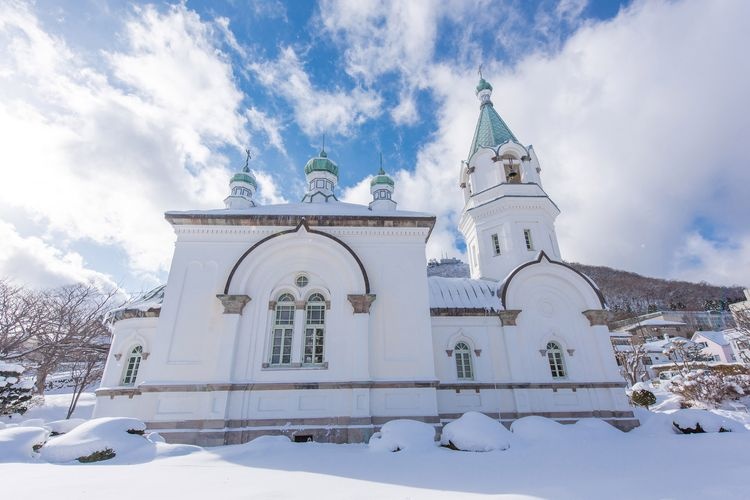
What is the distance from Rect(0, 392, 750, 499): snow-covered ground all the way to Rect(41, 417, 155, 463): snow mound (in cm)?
23

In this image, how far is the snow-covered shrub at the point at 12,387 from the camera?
1233 centimetres

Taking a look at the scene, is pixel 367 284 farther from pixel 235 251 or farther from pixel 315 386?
pixel 235 251

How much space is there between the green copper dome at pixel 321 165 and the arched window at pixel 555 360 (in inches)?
595

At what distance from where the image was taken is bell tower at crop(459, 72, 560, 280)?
1855cm

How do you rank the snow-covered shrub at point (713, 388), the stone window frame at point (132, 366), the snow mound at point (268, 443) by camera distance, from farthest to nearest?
1. the snow-covered shrub at point (713, 388)
2. the stone window frame at point (132, 366)
3. the snow mound at point (268, 443)

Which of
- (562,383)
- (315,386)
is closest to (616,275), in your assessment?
(562,383)

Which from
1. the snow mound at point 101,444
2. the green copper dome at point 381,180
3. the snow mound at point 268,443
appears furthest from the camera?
the green copper dome at point 381,180

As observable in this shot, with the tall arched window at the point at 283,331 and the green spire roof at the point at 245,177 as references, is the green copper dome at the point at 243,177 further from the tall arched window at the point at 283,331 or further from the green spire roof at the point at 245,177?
the tall arched window at the point at 283,331

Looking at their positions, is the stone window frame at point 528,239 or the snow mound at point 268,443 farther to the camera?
the stone window frame at point 528,239

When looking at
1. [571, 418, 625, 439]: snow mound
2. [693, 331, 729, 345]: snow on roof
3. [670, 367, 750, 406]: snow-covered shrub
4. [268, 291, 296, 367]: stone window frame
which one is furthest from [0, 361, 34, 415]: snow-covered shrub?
[693, 331, 729, 345]: snow on roof

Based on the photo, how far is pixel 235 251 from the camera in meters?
14.3

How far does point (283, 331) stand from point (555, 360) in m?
11.1

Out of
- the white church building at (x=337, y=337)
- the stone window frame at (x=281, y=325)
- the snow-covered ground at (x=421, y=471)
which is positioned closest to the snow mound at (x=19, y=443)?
the snow-covered ground at (x=421, y=471)

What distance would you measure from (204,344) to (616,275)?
12487 cm
